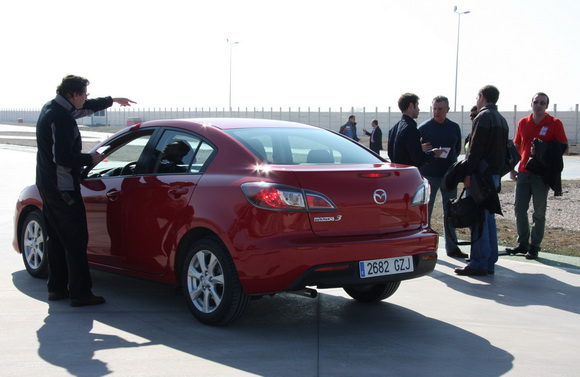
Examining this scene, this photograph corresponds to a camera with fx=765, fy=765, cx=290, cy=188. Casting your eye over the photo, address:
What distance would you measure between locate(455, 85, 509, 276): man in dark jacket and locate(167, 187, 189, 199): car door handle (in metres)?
3.25

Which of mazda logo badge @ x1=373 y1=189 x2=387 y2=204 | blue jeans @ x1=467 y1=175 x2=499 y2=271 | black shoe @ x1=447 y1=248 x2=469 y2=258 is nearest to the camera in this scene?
mazda logo badge @ x1=373 y1=189 x2=387 y2=204

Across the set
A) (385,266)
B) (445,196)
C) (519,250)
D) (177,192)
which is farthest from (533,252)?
(177,192)

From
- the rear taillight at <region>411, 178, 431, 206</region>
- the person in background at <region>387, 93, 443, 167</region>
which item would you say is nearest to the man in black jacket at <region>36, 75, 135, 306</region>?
the rear taillight at <region>411, 178, 431, 206</region>

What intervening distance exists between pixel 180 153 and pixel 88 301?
1.50m

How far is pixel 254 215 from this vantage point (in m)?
5.30

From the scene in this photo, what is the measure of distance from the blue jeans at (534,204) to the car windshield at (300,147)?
3.36 m

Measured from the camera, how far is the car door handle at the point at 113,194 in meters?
6.52

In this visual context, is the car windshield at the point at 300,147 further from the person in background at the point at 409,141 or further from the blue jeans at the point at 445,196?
the blue jeans at the point at 445,196

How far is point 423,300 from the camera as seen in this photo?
6.81 metres

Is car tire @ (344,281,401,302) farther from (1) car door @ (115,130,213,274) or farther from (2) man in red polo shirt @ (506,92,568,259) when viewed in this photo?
(2) man in red polo shirt @ (506,92,568,259)

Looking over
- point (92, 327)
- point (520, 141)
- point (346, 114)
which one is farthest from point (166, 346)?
point (346, 114)

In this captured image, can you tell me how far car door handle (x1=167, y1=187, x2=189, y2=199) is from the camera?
5870 mm

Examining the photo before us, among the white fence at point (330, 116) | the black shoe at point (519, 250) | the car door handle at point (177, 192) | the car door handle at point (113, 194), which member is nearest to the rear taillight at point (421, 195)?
the car door handle at point (177, 192)

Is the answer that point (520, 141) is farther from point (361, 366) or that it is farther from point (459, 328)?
point (361, 366)
